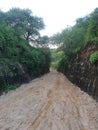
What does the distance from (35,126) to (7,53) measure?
1414 centimetres

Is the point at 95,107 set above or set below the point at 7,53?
Result: below

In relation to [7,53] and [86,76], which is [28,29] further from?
[86,76]

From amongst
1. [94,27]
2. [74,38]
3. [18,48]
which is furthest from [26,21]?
[94,27]

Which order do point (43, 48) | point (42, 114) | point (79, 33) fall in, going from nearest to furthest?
point (42, 114) < point (79, 33) < point (43, 48)

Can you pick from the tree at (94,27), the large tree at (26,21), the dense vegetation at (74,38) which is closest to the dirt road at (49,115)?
the tree at (94,27)

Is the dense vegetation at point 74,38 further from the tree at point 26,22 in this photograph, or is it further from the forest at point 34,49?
the tree at point 26,22

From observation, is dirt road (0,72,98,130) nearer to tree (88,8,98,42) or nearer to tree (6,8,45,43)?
tree (88,8,98,42)

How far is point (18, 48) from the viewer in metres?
27.2

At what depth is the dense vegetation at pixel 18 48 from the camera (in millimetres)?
20875

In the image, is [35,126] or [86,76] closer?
[35,126]

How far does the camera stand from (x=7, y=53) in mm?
22547

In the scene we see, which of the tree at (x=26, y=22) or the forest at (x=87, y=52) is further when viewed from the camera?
the tree at (x=26, y=22)

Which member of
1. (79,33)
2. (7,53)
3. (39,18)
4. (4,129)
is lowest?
(4,129)

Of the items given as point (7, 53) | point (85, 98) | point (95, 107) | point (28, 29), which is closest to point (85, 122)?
point (95, 107)
